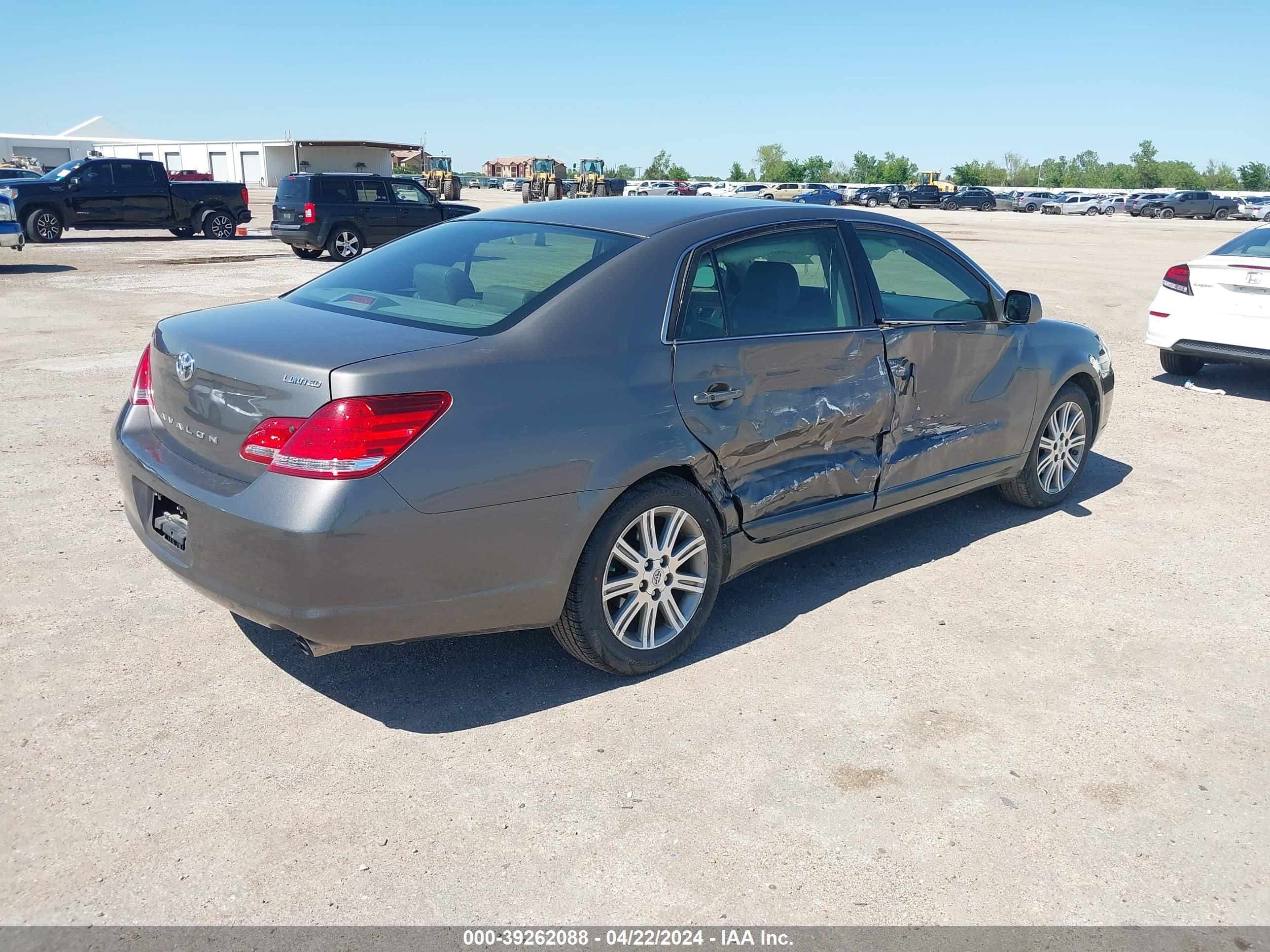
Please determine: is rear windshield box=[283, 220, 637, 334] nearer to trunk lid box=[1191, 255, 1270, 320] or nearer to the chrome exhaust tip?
the chrome exhaust tip

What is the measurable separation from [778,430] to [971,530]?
79.3 inches

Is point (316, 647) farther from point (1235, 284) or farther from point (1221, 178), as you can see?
point (1221, 178)

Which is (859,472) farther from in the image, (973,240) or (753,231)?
(973,240)

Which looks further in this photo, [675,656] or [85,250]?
[85,250]

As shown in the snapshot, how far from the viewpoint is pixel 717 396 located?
155 inches

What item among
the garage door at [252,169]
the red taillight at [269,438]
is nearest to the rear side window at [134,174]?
the red taillight at [269,438]

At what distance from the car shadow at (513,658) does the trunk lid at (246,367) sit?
0.83 metres

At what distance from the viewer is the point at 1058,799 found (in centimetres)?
323

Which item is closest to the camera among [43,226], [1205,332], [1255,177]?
[1205,332]

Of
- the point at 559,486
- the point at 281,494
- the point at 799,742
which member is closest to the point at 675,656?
the point at 799,742

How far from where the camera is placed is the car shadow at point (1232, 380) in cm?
951

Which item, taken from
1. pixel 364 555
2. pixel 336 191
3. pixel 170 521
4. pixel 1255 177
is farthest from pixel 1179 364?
pixel 1255 177

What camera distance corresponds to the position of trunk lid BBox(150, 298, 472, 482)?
3.21 m

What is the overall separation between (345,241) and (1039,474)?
57.0 feet
